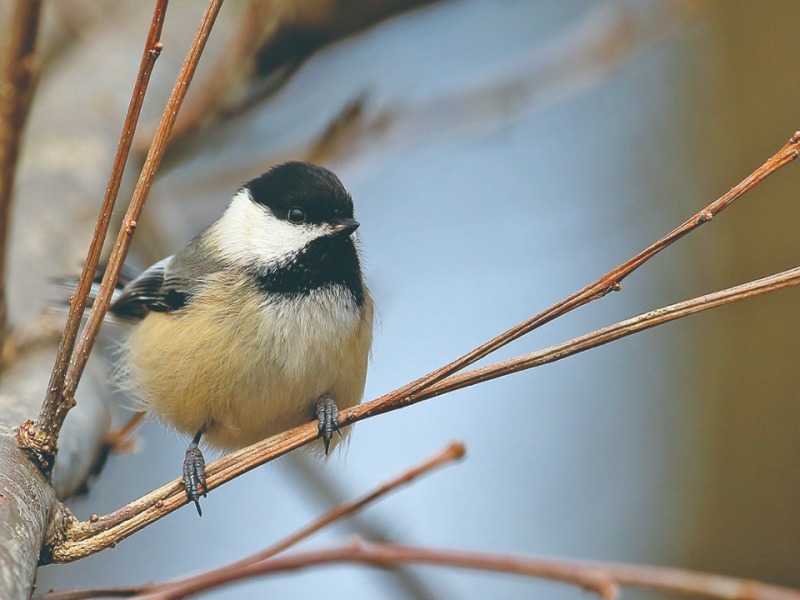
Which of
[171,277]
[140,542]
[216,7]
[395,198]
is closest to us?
[216,7]

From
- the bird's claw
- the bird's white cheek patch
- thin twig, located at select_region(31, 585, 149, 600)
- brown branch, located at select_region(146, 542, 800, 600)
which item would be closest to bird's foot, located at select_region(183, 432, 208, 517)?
the bird's claw

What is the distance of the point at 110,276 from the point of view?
3.07ft

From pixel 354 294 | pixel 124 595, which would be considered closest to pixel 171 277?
pixel 354 294

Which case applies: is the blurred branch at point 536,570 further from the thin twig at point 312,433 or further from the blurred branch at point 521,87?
the blurred branch at point 521,87

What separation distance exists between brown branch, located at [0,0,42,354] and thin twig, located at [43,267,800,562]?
592 millimetres

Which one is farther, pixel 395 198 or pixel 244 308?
pixel 395 198

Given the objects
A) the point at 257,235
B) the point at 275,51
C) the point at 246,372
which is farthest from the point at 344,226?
the point at 275,51

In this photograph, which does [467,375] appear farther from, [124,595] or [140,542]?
[140,542]

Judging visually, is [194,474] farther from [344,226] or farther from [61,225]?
[61,225]

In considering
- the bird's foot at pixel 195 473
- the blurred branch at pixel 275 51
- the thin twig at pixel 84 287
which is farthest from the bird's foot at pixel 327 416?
the blurred branch at pixel 275 51

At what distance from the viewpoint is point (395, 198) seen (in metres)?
3.70

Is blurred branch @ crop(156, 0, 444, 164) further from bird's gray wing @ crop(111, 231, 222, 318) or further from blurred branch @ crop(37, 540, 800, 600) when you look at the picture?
blurred branch @ crop(37, 540, 800, 600)

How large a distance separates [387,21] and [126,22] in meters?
1.01

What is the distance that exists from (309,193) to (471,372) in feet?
2.79
